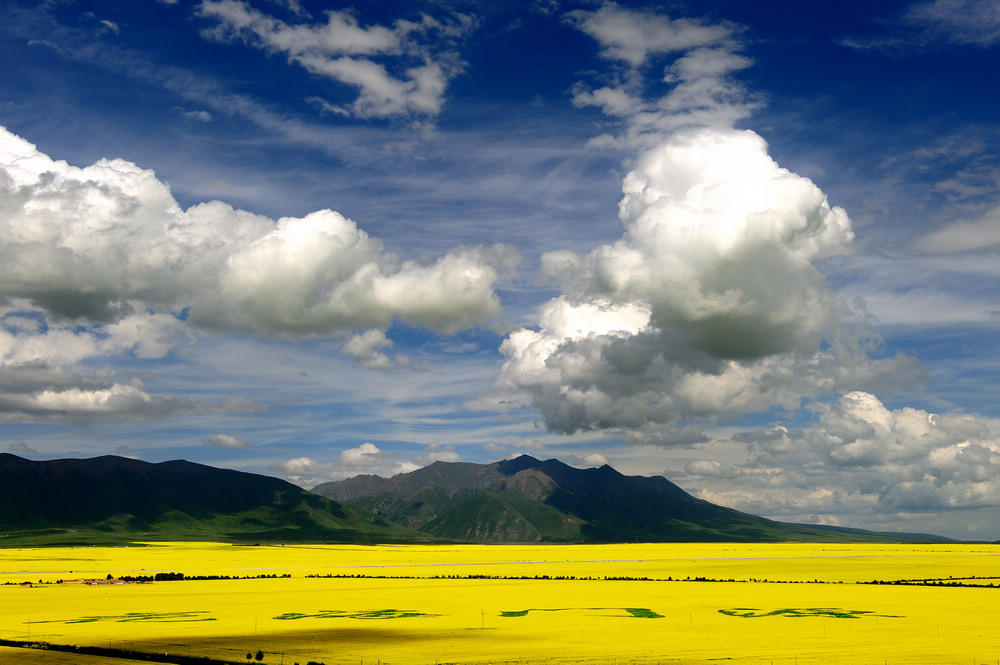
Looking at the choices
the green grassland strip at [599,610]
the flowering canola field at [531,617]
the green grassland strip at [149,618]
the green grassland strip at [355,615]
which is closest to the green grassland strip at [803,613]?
the flowering canola field at [531,617]

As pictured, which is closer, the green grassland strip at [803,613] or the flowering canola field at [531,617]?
the flowering canola field at [531,617]

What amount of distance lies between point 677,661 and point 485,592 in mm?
57355

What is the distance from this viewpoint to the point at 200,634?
204ft

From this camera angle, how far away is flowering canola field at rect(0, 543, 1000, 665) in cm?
5228

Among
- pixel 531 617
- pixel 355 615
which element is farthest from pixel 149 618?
pixel 531 617

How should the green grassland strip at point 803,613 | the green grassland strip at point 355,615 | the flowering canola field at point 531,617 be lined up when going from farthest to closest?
1. the green grassland strip at point 355,615
2. the green grassland strip at point 803,613
3. the flowering canola field at point 531,617

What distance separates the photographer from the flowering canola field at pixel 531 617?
5228 cm

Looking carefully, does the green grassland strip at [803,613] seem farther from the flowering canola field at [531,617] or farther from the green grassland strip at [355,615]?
the green grassland strip at [355,615]

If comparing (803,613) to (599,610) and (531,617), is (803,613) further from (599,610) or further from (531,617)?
(531,617)

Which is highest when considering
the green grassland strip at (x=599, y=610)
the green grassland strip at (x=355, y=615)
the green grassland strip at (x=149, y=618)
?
the green grassland strip at (x=599, y=610)

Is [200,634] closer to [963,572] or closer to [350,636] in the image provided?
[350,636]

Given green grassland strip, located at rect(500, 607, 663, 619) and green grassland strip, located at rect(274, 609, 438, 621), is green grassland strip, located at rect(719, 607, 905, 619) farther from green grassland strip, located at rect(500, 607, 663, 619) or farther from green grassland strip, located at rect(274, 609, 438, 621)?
green grassland strip, located at rect(274, 609, 438, 621)

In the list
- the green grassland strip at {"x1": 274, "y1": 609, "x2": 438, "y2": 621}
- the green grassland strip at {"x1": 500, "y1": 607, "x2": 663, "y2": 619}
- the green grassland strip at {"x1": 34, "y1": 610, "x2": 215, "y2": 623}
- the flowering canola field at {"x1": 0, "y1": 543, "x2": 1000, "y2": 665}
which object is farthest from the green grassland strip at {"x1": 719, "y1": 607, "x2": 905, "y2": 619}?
the green grassland strip at {"x1": 34, "y1": 610, "x2": 215, "y2": 623}

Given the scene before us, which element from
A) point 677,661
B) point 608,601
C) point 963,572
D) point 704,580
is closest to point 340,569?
point 704,580
